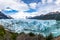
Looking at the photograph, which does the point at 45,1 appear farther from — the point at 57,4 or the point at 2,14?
the point at 2,14

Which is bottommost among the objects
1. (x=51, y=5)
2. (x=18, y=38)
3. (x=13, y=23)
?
(x=18, y=38)

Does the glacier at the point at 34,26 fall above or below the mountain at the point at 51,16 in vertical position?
below

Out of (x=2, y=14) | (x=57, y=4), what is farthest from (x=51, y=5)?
(x=2, y=14)

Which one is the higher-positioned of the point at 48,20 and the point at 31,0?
the point at 31,0

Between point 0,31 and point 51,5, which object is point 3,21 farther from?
point 51,5

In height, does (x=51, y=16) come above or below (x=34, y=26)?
above

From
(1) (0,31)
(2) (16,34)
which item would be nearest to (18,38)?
(2) (16,34)

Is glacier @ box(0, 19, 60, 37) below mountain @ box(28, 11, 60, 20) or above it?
below
